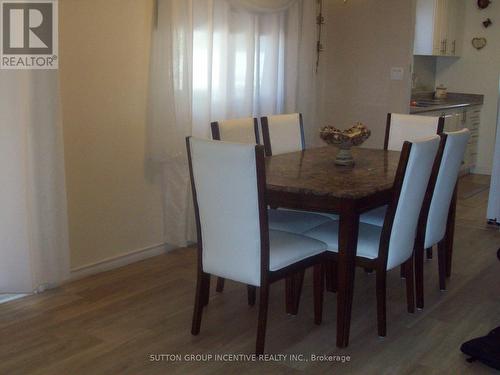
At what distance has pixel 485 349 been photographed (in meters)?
2.57

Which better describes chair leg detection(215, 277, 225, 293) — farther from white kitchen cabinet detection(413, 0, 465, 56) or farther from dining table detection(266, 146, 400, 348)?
white kitchen cabinet detection(413, 0, 465, 56)

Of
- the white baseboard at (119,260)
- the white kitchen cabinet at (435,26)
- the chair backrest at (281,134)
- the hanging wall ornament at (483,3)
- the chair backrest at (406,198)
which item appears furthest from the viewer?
the hanging wall ornament at (483,3)

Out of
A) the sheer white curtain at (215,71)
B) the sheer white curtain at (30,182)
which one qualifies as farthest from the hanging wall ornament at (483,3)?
the sheer white curtain at (30,182)

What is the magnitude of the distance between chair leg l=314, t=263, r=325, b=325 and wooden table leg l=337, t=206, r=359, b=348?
0.63ft

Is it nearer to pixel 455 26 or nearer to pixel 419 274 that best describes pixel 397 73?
pixel 455 26

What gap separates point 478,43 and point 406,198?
5.04 meters

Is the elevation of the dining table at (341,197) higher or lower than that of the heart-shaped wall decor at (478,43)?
lower

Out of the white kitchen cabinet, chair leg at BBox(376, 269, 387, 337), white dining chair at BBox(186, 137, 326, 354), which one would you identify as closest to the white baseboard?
white dining chair at BBox(186, 137, 326, 354)

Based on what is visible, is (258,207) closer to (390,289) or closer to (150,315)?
(150,315)

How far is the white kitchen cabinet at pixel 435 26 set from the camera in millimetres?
6387

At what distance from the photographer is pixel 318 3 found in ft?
17.8

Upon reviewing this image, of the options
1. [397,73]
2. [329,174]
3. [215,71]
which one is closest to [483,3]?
[397,73]

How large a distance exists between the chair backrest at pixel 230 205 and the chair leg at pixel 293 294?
0.53 meters

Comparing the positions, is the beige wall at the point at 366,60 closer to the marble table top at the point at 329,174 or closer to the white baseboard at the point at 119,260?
the marble table top at the point at 329,174
